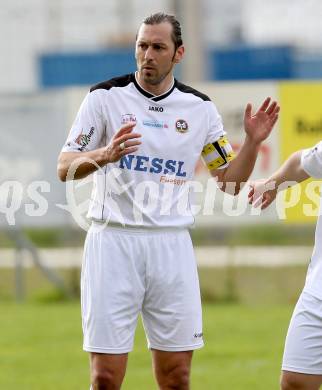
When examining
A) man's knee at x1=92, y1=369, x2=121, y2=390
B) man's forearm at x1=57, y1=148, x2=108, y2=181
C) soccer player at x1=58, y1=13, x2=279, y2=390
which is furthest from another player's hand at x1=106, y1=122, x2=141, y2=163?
man's knee at x1=92, y1=369, x2=121, y2=390

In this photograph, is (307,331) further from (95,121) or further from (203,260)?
(203,260)

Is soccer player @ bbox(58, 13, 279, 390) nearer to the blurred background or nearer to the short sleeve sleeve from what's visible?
the short sleeve sleeve

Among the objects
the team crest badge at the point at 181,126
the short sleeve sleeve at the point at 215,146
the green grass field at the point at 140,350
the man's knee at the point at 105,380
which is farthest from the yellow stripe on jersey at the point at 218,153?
the green grass field at the point at 140,350

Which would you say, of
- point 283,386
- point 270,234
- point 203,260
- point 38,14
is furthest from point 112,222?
point 38,14

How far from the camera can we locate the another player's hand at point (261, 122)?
7.57 m

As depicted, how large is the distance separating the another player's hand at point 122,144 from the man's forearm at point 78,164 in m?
0.12

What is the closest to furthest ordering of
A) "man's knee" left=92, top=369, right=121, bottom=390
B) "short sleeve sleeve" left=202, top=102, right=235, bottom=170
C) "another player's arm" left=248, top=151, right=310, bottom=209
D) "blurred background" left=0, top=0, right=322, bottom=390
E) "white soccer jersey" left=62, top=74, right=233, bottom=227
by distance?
"another player's arm" left=248, top=151, right=310, bottom=209 < "man's knee" left=92, top=369, right=121, bottom=390 < "white soccer jersey" left=62, top=74, right=233, bottom=227 < "short sleeve sleeve" left=202, top=102, right=235, bottom=170 < "blurred background" left=0, top=0, right=322, bottom=390

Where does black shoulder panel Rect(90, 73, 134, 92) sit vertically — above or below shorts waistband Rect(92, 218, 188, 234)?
above

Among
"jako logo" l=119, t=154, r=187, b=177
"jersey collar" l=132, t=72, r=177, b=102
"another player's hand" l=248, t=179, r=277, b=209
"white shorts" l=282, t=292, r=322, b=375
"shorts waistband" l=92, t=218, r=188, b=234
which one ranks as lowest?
"white shorts" l=282, t=292, r=322, b=375

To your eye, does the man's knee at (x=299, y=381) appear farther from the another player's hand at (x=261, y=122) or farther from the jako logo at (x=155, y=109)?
the jako logo at (x=155, y=109)

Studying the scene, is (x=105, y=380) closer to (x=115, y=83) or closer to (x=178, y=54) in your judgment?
(x=115, y=83)

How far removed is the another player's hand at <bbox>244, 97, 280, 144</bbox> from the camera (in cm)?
757

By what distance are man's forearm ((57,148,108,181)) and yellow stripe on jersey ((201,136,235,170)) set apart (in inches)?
31.5

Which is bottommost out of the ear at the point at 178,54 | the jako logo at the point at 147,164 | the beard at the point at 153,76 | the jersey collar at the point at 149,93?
the jako logo at the point at 147,164
